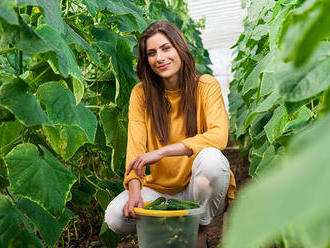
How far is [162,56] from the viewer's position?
169 centimetres

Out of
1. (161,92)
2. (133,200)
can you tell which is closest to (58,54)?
(133,200)

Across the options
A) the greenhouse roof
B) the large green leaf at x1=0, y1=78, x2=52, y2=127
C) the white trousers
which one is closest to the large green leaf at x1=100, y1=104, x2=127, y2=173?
the white trousers

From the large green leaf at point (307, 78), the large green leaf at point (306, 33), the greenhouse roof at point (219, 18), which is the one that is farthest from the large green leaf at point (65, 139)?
the greenhouse roof at point (219, 18)

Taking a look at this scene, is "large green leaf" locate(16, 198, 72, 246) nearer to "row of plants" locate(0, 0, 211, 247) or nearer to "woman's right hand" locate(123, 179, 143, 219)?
"row of plants" locate(0, 0, 211, 247)

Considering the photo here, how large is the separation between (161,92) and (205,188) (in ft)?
1.57

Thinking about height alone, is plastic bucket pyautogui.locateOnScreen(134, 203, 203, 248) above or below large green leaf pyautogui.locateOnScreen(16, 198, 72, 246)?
below

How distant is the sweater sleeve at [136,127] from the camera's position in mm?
1636

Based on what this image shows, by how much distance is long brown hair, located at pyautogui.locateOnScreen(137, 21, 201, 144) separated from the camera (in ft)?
5.72

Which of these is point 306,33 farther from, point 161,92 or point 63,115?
point 161,92

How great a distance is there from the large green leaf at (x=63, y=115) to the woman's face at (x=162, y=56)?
648 mm

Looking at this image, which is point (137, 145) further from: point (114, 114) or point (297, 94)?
point (297, 94)

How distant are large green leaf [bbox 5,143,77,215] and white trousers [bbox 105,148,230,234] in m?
0.61

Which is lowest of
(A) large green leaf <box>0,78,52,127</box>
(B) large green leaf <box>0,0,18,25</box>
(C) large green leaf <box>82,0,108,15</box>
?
(A) large green leaf <box>0,78,52,127</box>

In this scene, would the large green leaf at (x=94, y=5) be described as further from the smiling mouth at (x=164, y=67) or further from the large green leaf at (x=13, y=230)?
the large green leaf at (x=13, y=230)
